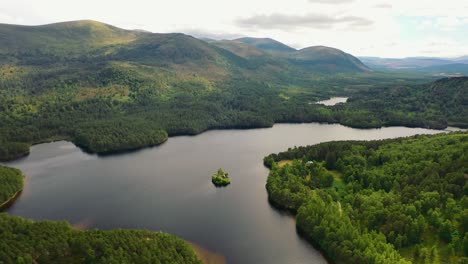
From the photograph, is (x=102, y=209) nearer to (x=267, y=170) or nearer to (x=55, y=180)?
(x=55, y=180)

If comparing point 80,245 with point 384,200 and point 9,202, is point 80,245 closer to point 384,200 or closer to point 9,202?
point 9,202

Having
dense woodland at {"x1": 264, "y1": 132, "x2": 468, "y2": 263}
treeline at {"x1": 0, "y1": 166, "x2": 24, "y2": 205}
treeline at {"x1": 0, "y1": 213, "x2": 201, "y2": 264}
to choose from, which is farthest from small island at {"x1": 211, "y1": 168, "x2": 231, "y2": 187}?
treeline at {"x1": 0, "y1": 166, "x2": 24, "y2": 205}

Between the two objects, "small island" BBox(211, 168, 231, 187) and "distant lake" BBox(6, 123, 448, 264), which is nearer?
"distant lake" BBox(6, 123, 448, 264)

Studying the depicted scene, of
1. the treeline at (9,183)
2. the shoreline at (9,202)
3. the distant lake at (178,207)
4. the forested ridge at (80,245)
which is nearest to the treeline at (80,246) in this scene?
the forested ridge at (80,245)

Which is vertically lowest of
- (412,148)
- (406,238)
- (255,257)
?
(255,257)

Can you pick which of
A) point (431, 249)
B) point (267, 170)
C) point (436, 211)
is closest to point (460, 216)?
point (436, 211)

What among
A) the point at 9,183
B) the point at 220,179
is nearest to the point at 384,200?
the point at 220,179

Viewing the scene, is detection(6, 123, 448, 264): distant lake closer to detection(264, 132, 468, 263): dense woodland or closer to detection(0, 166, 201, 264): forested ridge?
detection(264, 132, 468, 263): dense woodland
